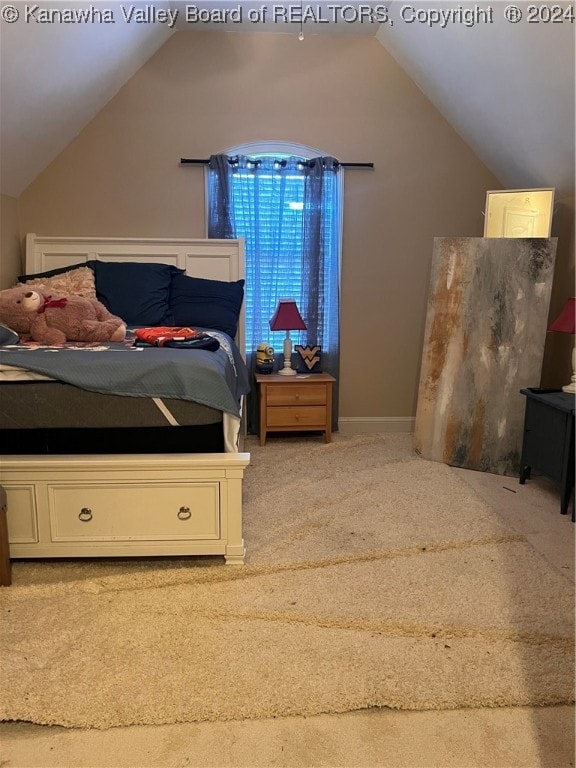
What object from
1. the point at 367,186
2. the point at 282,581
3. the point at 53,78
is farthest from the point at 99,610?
the point at 367,186

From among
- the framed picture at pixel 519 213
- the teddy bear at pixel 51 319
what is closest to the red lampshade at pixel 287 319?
the teddy bear at pixel 51 319

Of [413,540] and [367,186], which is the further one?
[367,186]

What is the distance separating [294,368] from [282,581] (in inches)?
85.9

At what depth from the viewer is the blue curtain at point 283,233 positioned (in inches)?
154

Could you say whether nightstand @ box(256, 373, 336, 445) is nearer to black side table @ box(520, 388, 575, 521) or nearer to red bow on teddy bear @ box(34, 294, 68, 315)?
black side table @ box(520, 388, 575, 521)

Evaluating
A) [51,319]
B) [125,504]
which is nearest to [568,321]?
[125,504]

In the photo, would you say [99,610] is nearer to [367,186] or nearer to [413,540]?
[413,540]

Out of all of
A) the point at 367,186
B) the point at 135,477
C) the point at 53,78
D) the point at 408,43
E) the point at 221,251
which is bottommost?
the point at 135,477

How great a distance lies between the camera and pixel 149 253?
12.7ft

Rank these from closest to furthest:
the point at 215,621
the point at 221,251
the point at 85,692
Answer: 1. the point at 85,692
2. the point at 215,621
3. the point at 221,251

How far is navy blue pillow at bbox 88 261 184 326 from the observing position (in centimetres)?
354

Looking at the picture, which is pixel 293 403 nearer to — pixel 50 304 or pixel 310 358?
pixel 310 358

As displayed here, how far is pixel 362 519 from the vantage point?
268 cm

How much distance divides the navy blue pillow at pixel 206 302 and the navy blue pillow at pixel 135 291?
67 millimetres
